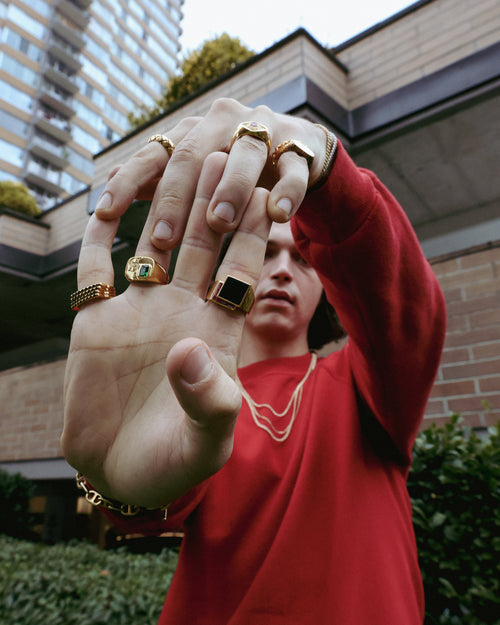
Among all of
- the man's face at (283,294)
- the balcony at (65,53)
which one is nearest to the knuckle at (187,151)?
the man's face at (283,294)

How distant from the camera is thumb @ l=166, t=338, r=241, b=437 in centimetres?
65

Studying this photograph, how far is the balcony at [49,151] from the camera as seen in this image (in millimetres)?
38059

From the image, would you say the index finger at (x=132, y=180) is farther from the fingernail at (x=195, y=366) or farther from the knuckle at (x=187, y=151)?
the fingernail at (x=195, y=366)

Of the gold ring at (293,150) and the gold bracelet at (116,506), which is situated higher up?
the gold ring at (293,150)

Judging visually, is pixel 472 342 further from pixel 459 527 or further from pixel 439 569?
pixel 439 569

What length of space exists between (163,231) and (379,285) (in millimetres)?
554

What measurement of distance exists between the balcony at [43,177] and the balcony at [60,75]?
25.1ft

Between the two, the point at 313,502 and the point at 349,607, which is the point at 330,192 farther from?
the point at 349,607

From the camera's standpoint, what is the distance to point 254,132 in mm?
842

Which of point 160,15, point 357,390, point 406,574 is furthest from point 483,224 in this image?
point 160,15

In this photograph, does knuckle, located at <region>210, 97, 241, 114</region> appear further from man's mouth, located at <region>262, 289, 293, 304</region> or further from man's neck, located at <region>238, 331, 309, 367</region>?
man's neck, located at <region>238, 331, 309, 367</region>

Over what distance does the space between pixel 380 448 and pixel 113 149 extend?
5650 mm

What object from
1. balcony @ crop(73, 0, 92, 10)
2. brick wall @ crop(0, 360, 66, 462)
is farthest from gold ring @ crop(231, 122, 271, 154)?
balcony @ crop(73, 0, 92, 10)

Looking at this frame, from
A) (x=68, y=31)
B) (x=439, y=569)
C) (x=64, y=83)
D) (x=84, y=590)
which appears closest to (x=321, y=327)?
(x=439, y=569)
